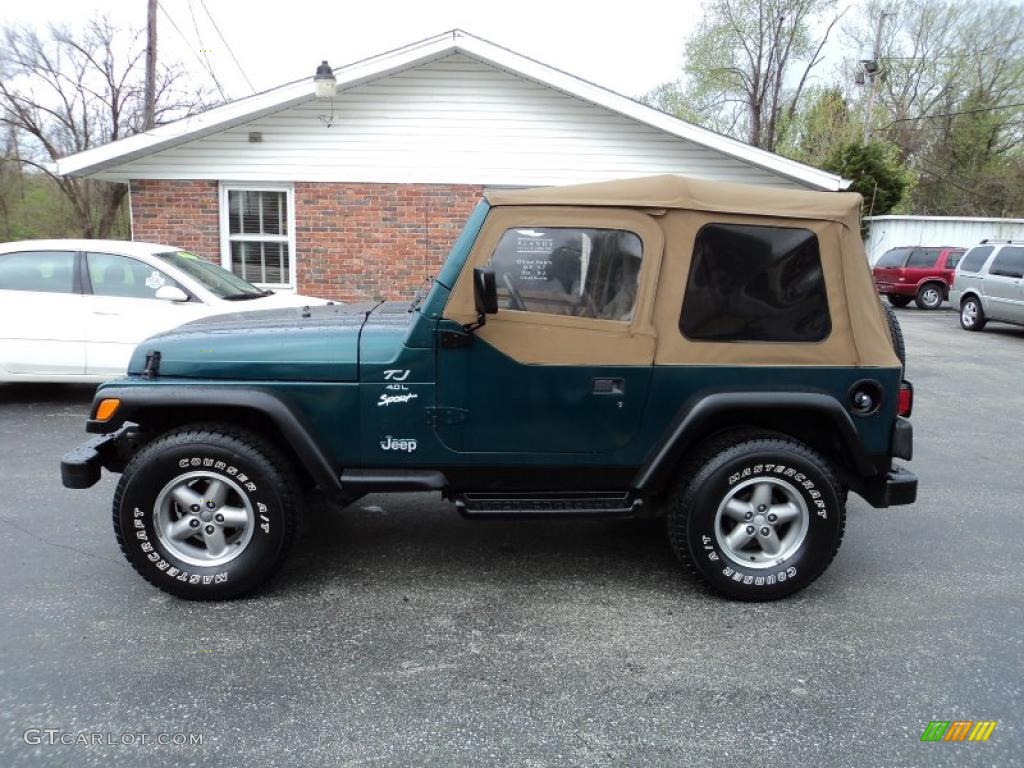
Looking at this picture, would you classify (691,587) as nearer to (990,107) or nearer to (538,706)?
(538,706)

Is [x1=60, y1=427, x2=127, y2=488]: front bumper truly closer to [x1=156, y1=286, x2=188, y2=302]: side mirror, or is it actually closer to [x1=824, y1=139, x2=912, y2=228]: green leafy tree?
[x1=156, y1=286, x2=188, y2=302]: side mirror

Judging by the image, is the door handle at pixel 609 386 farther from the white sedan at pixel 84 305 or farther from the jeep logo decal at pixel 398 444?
the white sedan at pixel 84 305

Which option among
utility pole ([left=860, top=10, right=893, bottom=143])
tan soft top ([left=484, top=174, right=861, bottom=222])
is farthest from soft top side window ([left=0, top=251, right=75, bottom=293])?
utility pole ([left=860, top=10, right=893, bottom=143])

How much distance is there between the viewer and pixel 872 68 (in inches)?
1113

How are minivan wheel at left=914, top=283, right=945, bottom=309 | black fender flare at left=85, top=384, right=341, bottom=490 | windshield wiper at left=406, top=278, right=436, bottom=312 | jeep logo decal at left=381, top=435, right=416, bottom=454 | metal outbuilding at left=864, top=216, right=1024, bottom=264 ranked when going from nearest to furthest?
black fender flare at left=85, top=384, right=341, bottom=490 → jeep logo decal at left=381, top=435, right=416, bottom=454 → windshield wiper at left=406, top=278, right=436, bottom=312 → minivan wheel at left=914, top=283, right=945, bottom=309 → metal outbuilding at left=864, top=216, right=1024, bottom=264

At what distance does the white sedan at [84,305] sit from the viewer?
23.1 feet

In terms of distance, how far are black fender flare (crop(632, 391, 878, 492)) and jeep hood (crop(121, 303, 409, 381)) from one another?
4.83 ft

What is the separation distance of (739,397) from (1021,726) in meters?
1.62

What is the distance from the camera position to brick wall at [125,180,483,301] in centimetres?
1167

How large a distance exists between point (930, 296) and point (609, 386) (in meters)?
20.1

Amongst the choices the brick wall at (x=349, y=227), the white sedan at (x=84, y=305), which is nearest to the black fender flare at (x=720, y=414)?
the white sedan at (x=84, y=305)

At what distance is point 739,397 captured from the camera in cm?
351

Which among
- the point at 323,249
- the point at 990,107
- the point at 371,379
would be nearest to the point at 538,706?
the point at 371,379

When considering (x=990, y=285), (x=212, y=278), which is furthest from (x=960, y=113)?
(x=212, y=278)
